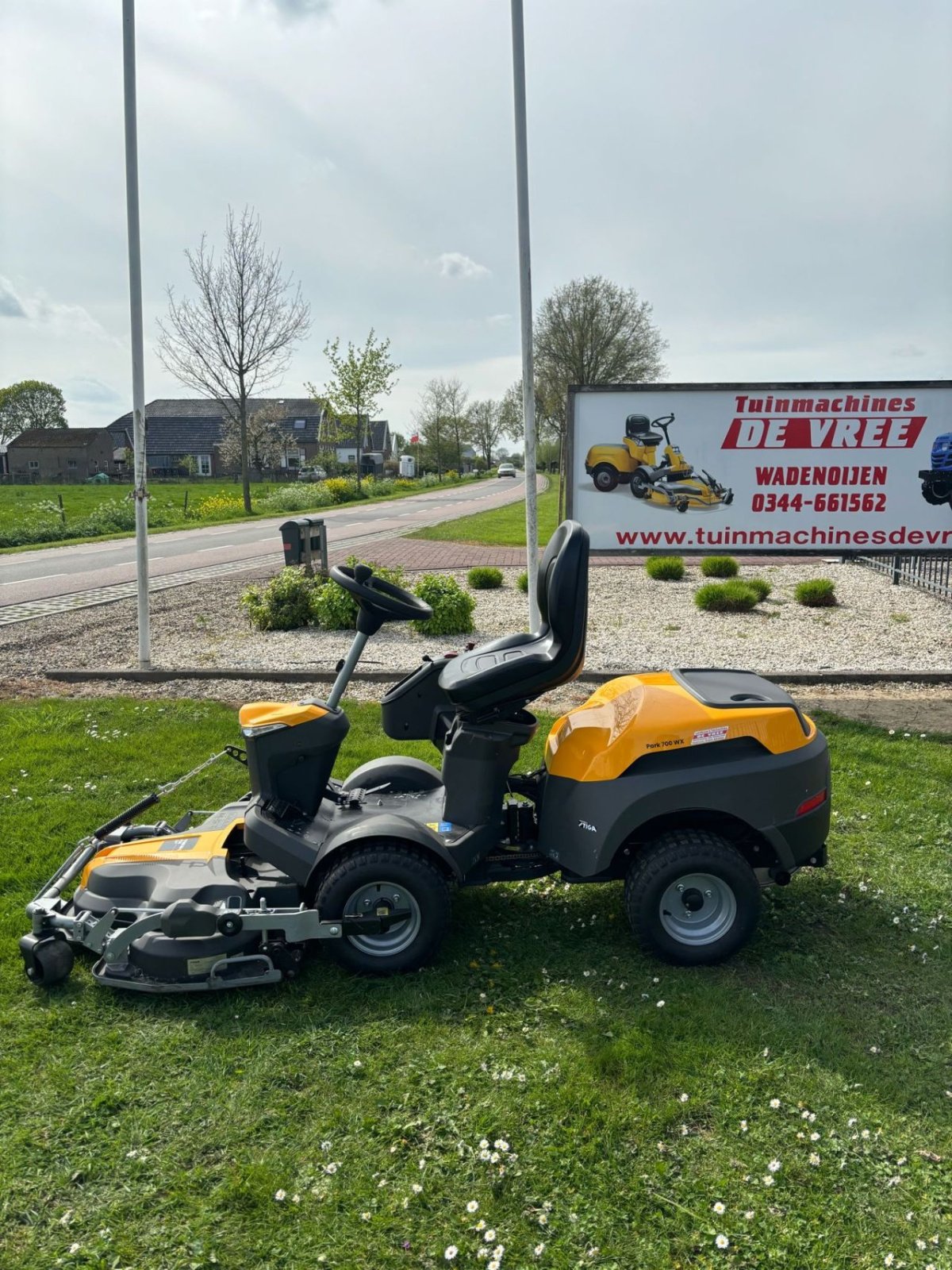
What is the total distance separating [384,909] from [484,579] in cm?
973

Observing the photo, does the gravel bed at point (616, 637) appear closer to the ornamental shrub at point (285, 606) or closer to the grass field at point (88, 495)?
the ornamental shrub at point (285, 606)

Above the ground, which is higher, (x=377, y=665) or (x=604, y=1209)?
(x=377, y=665)

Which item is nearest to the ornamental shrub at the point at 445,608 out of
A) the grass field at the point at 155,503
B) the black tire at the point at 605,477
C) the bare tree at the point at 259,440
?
the black tire at the point at 605,477

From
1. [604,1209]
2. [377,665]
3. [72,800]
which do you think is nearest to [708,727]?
[604,1209]

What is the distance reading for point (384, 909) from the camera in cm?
340

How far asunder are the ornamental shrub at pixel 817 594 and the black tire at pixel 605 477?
403 cm

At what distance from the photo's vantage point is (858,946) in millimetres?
3670

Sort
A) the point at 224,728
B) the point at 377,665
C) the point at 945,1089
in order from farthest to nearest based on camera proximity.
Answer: the point at 377,665 → the point at 224,728 → the point at 945,1089

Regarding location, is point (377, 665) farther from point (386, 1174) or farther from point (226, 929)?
point (386, 1174)

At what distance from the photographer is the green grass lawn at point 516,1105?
236 cm

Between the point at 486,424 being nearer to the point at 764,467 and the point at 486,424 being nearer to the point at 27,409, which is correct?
the point at 27,409

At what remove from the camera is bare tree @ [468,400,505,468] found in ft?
269

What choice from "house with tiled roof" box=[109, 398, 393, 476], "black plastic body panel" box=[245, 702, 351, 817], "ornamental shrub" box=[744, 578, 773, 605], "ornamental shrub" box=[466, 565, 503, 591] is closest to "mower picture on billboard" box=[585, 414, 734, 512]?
"ornamental shrub" box=[744, 578, 773, 605]

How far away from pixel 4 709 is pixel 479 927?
4752mm
